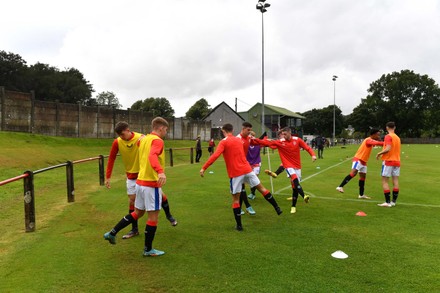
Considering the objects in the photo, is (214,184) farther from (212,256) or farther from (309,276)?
(309,276)

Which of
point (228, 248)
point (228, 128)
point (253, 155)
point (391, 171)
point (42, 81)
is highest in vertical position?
point (42, 81)

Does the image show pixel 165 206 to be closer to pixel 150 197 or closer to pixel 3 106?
pixel 150 197

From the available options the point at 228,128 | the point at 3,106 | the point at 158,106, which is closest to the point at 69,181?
the point at 228,128

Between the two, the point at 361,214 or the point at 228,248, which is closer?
the point at 228,248

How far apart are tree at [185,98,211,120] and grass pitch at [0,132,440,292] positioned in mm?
86332

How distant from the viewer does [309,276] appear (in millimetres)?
4434

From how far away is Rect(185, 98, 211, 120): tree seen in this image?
316 feet

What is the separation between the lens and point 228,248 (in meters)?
5.56

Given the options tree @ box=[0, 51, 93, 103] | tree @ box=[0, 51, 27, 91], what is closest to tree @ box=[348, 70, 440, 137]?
tree @ box=[0, 51, 93, 103]

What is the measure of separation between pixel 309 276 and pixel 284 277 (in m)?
0.33

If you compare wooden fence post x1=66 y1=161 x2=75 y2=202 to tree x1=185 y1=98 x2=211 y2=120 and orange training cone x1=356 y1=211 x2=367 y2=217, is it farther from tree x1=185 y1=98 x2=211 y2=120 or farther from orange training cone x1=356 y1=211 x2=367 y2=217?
tree x1=185 y1=98 x2=211 y2=120

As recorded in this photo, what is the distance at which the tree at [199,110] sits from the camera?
96250 millimetres

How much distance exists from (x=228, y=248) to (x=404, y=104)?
94.8m

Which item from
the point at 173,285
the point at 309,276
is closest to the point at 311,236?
the point at 309,276
